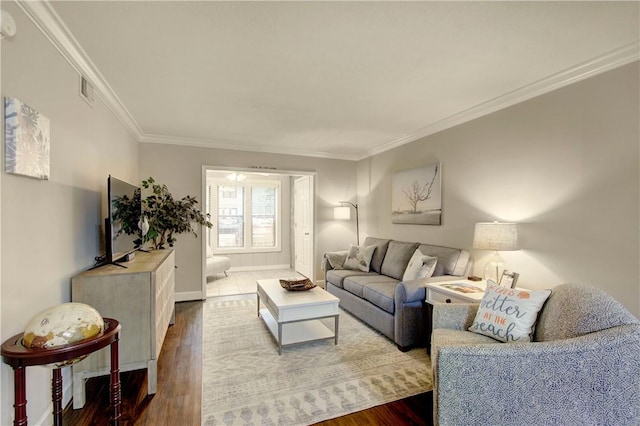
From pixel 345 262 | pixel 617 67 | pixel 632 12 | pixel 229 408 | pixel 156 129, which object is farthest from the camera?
pixel 345 262

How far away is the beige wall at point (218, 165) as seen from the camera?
14.6 ft

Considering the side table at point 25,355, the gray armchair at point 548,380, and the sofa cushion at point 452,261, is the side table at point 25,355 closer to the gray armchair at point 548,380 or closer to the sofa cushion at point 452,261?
the gray armchair at point 548,380

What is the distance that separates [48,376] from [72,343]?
0.70m

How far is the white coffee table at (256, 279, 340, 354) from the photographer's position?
2.84 m

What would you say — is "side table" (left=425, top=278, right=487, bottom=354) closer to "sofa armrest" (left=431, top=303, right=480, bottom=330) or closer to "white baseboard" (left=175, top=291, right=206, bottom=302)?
"sofa armrest" (left=431, top=303, right=480, bottom=330)

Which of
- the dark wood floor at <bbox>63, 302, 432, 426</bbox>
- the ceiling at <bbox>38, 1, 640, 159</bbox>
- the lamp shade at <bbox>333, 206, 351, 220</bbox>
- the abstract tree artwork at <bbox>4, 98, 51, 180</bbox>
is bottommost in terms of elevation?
the dark wood floor at <bbox>63, 302, 432, 426</bbox>

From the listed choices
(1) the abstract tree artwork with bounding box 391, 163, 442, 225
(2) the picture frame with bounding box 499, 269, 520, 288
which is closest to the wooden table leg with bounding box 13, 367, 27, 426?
(2) the picture frame with bounding box 499, 269, 520, 288

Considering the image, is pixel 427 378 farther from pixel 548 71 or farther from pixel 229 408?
pixel 548 71

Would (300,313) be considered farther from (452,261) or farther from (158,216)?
(158,216)

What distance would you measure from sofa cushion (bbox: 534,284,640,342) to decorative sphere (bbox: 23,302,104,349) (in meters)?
2.48

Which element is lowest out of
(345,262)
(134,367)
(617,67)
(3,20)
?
(134,367)

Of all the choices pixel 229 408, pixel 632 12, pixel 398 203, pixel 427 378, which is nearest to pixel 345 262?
pixel 398 203

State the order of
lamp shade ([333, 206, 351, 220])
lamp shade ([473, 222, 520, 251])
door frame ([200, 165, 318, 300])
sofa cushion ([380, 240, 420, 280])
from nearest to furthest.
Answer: lamp shade ([473, 222, 520, 251]) → sofa cushion ([380, 240, 420, 280]) → door frame ([200, 165, 318, 300]) → lamp shade ([333, 206, 351, 220])

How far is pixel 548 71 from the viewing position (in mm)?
2383
